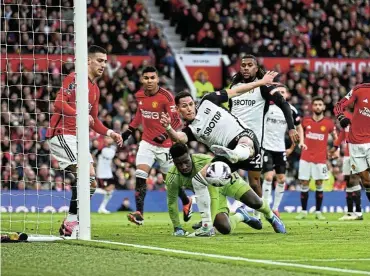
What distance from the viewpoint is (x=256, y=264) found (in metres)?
9.37

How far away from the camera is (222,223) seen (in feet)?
43.0

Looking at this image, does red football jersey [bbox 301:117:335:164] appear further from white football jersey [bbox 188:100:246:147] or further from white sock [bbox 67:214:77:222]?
white sock [bbox 67:214:77:222]

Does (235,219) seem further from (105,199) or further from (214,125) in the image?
(105,199)

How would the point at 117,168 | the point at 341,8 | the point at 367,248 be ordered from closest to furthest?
the point at 367,248 → the point at 117,168 → the point at 341,8

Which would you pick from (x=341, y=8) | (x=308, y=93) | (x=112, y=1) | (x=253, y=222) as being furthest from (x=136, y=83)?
(x=253, y=222)

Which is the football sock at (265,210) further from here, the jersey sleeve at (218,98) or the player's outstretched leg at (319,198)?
the player's outstretched leg at (319,198)

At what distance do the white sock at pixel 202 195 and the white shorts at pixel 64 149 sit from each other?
5.15ft

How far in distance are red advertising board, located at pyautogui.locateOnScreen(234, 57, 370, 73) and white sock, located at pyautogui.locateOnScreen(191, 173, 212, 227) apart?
19724 millimetres

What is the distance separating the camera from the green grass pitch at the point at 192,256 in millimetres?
8945

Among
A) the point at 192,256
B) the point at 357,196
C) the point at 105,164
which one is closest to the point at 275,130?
the point at 357,196

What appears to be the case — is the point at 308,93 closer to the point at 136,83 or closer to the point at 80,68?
the point at 136,83

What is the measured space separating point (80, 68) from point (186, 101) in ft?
5.29

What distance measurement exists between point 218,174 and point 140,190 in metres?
4.00

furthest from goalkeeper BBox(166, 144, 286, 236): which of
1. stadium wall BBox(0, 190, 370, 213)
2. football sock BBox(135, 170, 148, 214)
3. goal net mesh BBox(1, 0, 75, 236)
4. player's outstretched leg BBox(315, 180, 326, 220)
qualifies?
stadium wall BBox(0, 190, 370, 213)
